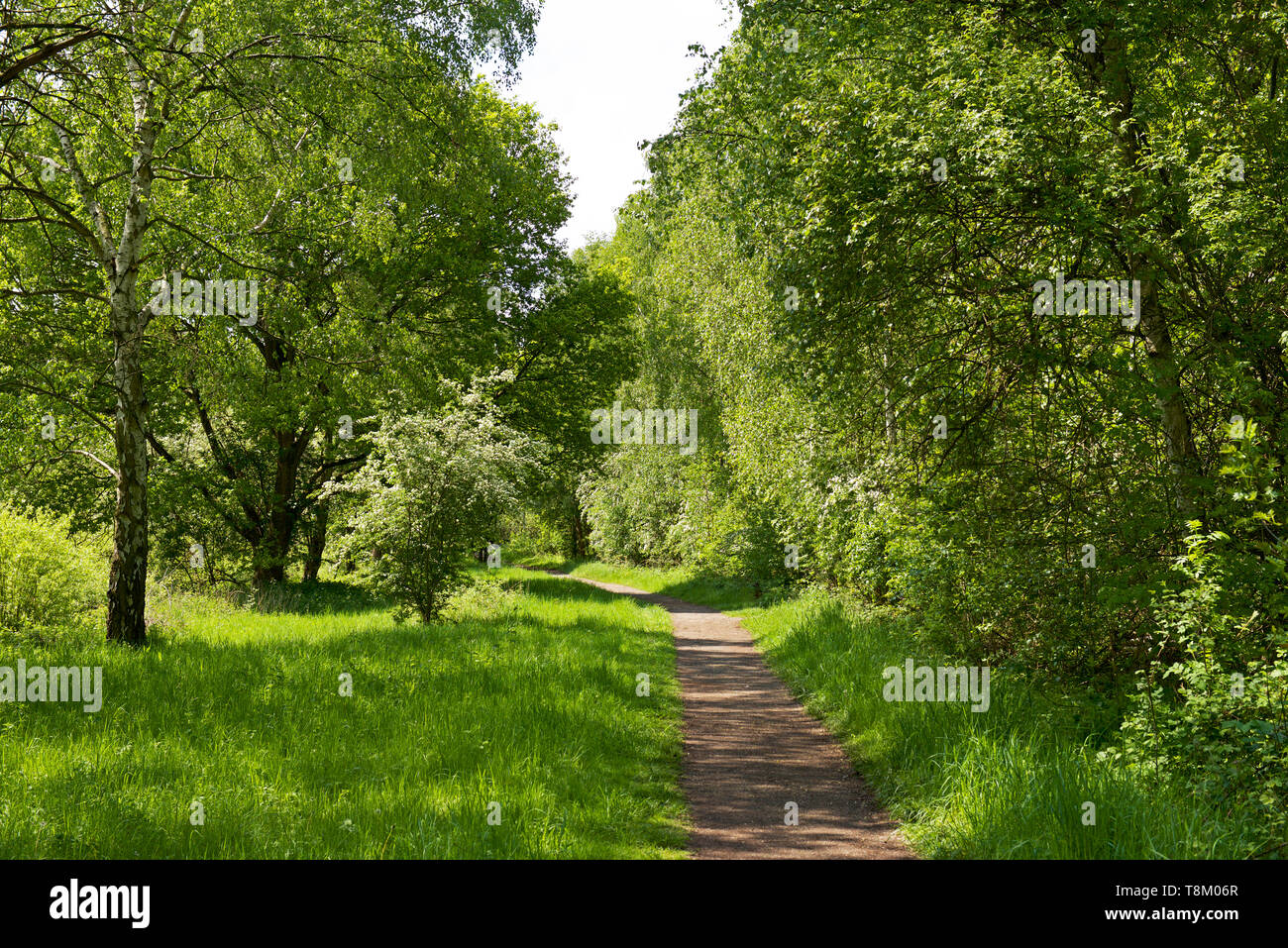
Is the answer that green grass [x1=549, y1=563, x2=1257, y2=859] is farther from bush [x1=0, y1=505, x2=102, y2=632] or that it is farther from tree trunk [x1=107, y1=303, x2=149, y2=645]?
bush [x1=0, y1=505, x2=102, y2=632]

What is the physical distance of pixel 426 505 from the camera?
542 inches

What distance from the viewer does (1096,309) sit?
28.7 feet

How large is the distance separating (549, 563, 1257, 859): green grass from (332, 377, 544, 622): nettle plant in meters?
6.27

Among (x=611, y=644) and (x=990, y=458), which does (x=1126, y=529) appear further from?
(x=611, y=644)

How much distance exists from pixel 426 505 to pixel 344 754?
759 cm

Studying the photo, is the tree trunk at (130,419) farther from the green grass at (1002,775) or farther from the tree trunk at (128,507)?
the green grass at (1002,775)

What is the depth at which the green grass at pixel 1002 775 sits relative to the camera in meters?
4.77

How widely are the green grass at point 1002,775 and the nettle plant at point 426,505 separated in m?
6.27

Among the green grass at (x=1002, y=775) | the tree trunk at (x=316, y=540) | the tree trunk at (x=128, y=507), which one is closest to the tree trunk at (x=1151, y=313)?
the green grass at (x=1002, y=775)

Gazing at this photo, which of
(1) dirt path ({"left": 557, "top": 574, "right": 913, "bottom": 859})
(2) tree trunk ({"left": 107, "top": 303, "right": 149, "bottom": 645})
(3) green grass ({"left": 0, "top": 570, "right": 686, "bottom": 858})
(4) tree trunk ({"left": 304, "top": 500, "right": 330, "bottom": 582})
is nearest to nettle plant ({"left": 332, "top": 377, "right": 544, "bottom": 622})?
(3) green grass ({"left": 0, "top": 570, "right": 686, "bottom": 858})

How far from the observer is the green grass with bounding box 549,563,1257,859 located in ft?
15.6

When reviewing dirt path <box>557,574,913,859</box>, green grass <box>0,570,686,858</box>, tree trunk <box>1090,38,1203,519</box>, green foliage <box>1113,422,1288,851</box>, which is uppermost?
tree trunk <box>1090,38,1203,519</box>

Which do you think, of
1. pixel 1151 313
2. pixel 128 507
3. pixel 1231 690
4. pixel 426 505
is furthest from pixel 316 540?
pixel 1231 690
